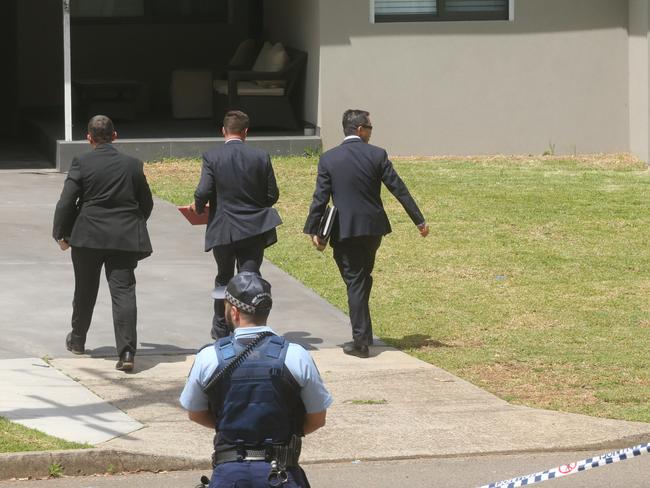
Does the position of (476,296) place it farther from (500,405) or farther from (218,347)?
(218,347)

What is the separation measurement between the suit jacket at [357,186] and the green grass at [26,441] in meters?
3.06

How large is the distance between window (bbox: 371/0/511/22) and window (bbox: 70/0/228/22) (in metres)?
6.10

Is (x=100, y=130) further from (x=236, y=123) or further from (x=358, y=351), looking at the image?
(x=358, y=351)

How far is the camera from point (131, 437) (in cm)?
809

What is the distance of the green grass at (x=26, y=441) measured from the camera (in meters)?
7.68

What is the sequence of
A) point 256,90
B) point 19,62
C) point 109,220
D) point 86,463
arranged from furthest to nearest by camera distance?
1. point 19,62
2. point 256,90
3. point 109,220
4. point 86,463

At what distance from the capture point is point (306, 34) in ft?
66.1

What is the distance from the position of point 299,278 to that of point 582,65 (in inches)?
327

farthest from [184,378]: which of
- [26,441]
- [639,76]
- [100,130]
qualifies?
[639,76]

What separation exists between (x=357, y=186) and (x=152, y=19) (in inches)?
592

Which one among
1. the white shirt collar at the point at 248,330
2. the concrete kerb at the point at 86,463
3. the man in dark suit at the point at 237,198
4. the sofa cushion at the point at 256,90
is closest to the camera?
the white shirt collar at the point at 248,330

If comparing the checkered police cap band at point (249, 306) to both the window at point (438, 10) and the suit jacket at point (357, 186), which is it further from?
the window at point (438, 10)

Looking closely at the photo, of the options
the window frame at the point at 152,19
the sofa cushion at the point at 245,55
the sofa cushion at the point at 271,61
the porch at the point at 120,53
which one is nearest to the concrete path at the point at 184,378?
the sofa cushion at the point at 271,61

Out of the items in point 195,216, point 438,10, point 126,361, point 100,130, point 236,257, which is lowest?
point 126,361
